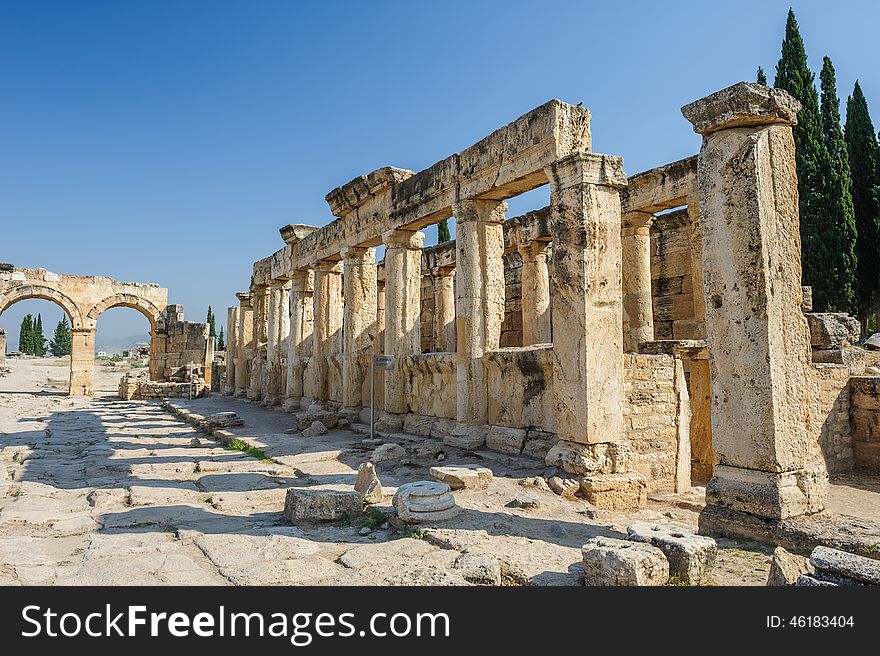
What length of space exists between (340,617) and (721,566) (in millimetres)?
2555

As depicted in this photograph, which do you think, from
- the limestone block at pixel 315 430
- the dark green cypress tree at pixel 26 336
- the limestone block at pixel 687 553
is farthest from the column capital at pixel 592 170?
the dark green cypress tree at pixel 26 336

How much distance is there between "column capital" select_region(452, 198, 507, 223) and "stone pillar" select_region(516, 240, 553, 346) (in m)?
4.46

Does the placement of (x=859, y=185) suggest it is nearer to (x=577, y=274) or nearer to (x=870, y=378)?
(x=870, y=378)

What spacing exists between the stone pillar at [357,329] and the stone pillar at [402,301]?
4.65 feet

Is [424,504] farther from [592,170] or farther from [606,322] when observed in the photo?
[592,170]

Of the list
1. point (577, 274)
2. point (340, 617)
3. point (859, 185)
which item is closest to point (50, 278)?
point (577, 274)

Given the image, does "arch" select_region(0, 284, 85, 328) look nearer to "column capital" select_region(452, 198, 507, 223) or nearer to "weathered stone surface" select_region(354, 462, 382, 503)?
"column capital" select_region(452, 198, 507, 223)

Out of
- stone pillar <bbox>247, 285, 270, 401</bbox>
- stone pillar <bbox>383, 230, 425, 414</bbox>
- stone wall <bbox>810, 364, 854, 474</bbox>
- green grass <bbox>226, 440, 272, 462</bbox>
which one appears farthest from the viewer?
stone pillar <bbox>247, 285, 270, 401</bbox>

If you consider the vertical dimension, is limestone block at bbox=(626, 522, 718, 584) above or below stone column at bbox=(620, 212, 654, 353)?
below

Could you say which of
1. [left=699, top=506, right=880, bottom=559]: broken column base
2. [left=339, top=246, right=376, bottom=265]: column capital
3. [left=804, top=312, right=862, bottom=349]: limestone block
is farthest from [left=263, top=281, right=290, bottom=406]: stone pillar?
[left=699, top=506, right=880, bottom=559]: broken column base

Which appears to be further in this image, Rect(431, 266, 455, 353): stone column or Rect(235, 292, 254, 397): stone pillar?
Rect(235, 292, 254, 397): stone pillar

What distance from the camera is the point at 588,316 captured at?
6328 mm

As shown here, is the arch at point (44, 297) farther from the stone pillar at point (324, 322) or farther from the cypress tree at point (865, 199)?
the cypress tree at point (865, 199)

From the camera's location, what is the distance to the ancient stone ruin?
181 inches
